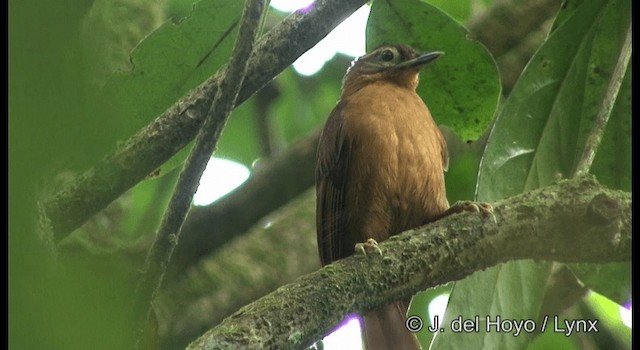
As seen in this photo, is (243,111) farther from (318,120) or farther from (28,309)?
(28,309)

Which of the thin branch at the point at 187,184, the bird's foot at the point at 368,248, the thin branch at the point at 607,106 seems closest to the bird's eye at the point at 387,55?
the thin branch at the point at 607,106

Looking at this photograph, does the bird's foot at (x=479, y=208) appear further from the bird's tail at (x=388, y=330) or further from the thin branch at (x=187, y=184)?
the thin branch at (x=187, y=184)

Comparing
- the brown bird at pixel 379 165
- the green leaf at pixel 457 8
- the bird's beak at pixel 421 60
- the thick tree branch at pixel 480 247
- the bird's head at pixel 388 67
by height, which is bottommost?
the thick tree branch at pixel 480 247

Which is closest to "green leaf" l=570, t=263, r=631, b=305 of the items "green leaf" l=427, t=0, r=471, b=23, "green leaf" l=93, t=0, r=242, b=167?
"green leaf" l=427, t=0, r=471, b=23

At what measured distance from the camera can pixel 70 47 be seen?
21 cm

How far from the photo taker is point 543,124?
1.75 m

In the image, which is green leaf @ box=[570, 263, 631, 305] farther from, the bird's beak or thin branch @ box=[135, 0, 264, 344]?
thin branch @ box=[135, 0, 264, 344]

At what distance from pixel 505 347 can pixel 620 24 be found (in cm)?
76

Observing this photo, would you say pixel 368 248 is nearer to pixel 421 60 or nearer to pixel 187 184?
pixel 187 184

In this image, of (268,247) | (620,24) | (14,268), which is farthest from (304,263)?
(14,268)

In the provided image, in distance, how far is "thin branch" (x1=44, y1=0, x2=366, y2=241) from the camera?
58.9 inches

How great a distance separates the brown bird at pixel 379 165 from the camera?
182 cm

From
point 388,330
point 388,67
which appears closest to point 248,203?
point 388,330

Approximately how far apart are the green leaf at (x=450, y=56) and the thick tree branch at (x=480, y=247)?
1.02ft
